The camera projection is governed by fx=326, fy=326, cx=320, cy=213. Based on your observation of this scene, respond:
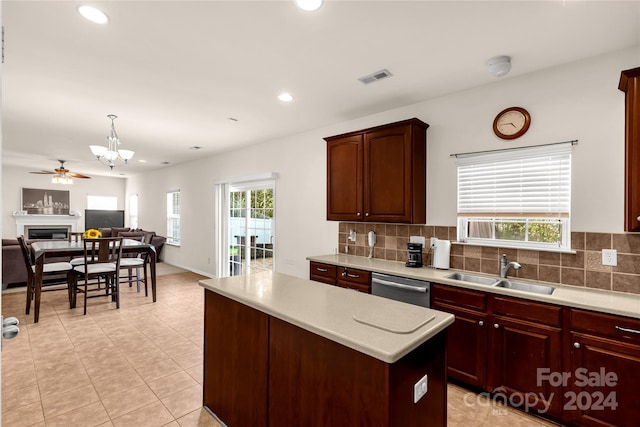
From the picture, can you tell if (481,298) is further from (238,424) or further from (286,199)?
(286,199)

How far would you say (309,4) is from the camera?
6.44ft

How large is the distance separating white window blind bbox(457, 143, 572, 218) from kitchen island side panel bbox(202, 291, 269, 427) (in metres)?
2.27

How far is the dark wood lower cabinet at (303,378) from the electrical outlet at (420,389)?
2 cm

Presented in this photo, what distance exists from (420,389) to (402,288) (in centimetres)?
141

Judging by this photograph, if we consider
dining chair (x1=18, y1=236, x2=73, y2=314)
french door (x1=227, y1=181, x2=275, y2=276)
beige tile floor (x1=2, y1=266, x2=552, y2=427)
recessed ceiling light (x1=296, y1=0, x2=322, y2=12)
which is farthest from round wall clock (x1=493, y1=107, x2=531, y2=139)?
dining chair (x1=18, y1=236, x2=73, y2=314)

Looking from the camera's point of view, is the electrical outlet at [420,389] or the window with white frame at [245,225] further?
the window with white frame at [245,225]

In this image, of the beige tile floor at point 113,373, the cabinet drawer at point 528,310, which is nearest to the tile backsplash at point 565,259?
the cabinet drawer at point 528,310

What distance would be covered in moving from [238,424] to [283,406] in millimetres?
525

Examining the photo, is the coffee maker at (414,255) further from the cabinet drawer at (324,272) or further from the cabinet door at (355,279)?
the cabinet drawer at (324,272)

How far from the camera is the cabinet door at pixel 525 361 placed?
87.7 inches

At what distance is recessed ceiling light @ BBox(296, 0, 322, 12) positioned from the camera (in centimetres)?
194

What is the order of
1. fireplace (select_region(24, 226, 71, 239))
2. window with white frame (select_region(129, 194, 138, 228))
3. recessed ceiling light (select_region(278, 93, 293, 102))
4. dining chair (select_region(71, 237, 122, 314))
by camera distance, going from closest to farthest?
1. recessed ceiling light (select_region(278, 93, 293, 102))
2. dining chair (select_region(71, 237, 122, 314))
3. fireplace (select_region(24, 226, 71, 239))
4. window with white frame (select_region(129, 194, 138, 228))

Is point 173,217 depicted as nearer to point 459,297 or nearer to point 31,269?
point 31,269

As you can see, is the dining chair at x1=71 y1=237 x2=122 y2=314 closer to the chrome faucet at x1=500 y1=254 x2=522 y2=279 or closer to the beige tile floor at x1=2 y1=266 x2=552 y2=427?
the beige tile floor at x1=2 y1=266 x2=552 y2=427
